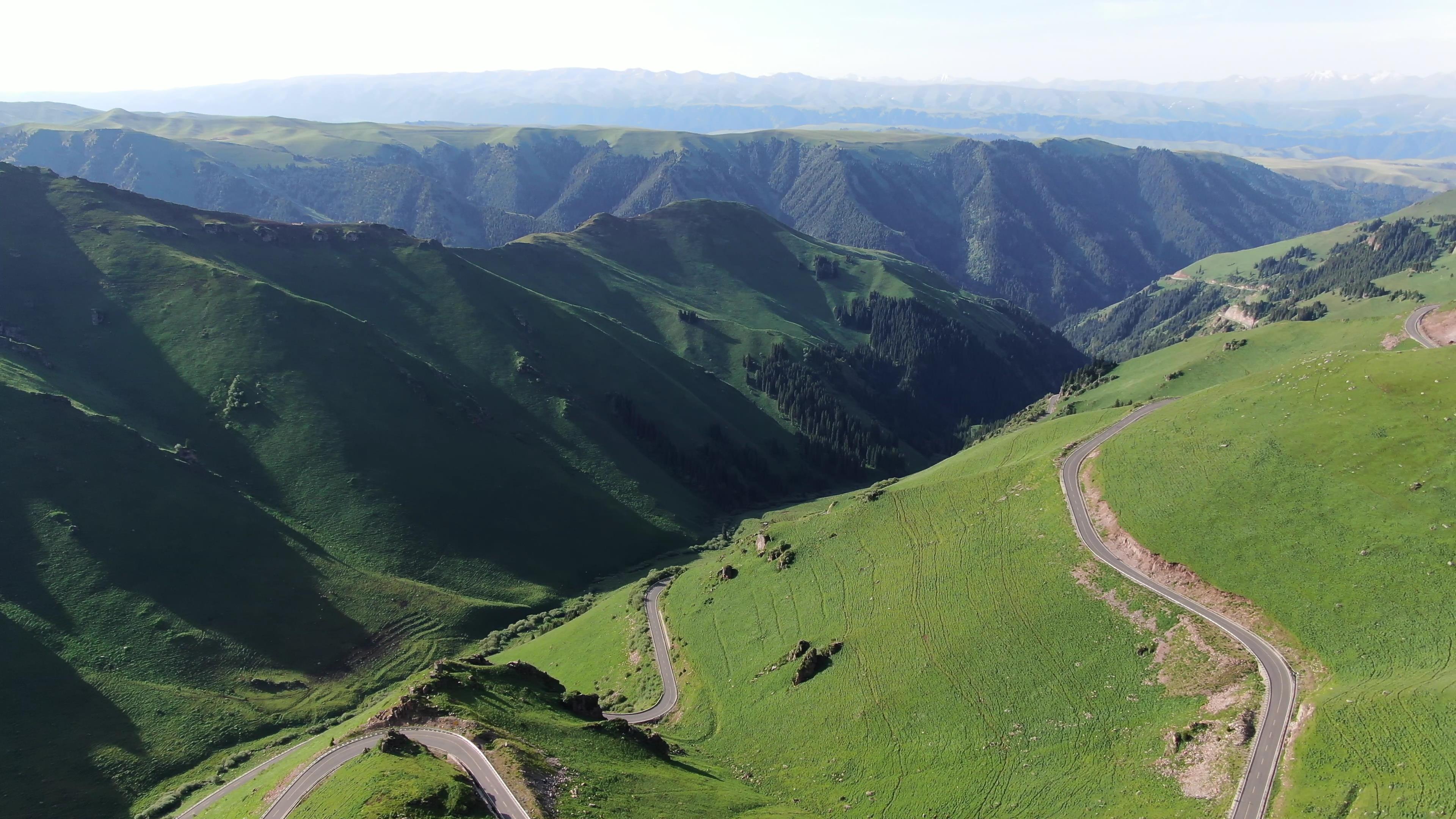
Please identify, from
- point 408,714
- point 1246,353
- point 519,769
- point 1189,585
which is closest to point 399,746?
point 408,714

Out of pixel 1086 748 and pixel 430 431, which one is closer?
pixel 1086 748

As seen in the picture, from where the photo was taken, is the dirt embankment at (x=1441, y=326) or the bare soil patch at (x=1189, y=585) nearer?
the bare soil patch at (x=1189, y=585)

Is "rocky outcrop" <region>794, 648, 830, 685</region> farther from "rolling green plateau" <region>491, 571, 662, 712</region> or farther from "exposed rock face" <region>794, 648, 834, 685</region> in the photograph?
"rolling green plateau" <region>491, 571, 662, 712</region>

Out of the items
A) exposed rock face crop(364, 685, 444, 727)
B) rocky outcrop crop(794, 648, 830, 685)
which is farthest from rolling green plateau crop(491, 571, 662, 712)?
exposed rock face crop(364, 685, 444, 727)

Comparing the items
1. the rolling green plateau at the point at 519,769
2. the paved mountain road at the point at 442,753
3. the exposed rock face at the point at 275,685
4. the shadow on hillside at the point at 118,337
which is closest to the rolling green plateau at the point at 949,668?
the rolling green plateau at the point at 519,769

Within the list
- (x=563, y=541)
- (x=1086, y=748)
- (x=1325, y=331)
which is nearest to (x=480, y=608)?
(x=563, y=541)

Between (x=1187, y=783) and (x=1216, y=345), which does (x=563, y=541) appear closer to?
(x=1187, y=783)

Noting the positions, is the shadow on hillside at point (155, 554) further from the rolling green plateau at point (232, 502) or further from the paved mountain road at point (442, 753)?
the paved mountain road at point (442, 753)
